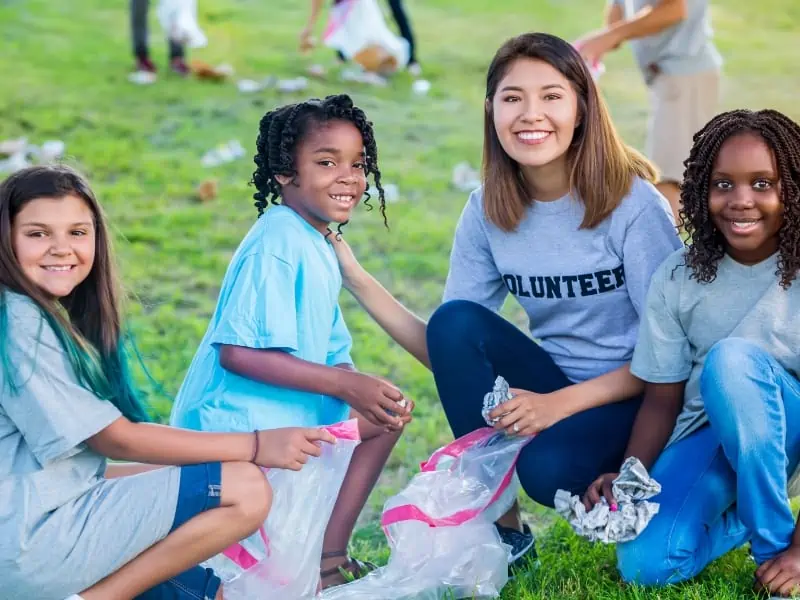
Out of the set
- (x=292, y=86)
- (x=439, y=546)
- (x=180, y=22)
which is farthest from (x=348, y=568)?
(x=180, y=22)

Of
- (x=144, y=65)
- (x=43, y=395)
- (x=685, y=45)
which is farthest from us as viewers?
(x=144, y=65)

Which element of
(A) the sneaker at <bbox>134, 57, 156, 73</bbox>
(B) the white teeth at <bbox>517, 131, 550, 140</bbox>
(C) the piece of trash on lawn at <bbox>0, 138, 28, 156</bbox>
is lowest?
(B) the white teeth at <bbox>517, 131, 550, 140</bbox>

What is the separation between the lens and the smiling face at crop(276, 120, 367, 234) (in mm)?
2543

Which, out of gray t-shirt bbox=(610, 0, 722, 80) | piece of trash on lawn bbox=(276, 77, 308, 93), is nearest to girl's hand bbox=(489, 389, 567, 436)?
gray t-shirt bbox=(610, 0, 722, 80)

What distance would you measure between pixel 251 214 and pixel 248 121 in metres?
1.73

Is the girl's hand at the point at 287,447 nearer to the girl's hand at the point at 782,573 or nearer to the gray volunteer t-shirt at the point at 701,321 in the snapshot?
the gray volunteer t-shirt at the point at 701,321

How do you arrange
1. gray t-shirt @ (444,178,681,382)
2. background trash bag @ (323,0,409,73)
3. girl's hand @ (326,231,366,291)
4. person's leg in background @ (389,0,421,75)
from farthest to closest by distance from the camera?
person's leg in background @ (389,0,421,75), background trash bag @ (323,0,409,73), girl's hand @ (326,231,366,291), gray t-shirt @ (444,178,681,382)

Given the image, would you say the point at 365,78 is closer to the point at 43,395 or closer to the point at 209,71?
the point at 209,71

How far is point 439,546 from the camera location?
2.43 metres

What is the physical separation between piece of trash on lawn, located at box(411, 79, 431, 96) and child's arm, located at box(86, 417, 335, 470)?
20.1 feet

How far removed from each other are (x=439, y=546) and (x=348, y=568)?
242 millimetres

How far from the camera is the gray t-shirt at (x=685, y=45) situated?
4301 millimetres

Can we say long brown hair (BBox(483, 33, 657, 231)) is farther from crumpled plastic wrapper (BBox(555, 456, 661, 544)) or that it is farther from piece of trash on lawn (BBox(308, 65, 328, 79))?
piece of trash on lawn (BBox(308, 65, 328, 79))

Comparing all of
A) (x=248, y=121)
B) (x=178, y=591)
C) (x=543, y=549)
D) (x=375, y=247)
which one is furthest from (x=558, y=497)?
(x=248, y=121)
